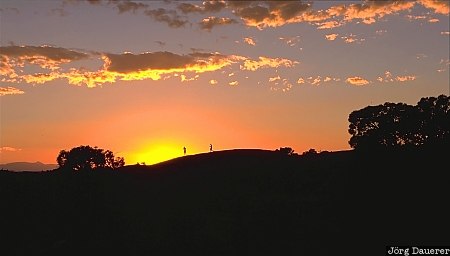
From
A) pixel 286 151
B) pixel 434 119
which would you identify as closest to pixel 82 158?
pixel 286 151

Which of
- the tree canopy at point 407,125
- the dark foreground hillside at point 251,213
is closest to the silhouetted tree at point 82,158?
the dark foreground hillside at point 251,213

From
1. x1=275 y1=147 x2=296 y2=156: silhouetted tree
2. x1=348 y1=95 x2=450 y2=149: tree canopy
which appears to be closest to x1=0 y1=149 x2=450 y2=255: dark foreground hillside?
x1=348 y1=95 x2=450 y2=149: tree canopy

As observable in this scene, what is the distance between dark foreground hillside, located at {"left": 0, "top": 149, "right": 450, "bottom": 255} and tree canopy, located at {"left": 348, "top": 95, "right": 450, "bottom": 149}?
14845 mm

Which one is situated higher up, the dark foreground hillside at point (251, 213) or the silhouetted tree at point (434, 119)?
the silhouetted tree at point (434, 119)

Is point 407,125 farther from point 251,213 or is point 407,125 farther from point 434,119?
point 251,213

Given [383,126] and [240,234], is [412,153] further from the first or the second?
[240,234]

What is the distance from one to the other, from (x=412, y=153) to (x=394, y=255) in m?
39.7

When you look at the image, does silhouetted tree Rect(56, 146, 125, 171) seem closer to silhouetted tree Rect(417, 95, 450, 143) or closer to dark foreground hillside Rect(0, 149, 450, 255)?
dark foreground hillside Rect(0, 149, 450, 255)

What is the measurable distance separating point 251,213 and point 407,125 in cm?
4998

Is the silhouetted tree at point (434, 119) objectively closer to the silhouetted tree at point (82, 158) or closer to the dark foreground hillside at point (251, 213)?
the dark foreground hillside at point (251, 213)

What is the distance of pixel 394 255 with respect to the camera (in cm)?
4503

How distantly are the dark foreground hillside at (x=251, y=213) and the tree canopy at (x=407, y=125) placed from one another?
1484 cm

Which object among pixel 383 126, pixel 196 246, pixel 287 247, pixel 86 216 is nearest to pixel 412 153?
pixel 383 126

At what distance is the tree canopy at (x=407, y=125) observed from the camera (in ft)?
319
